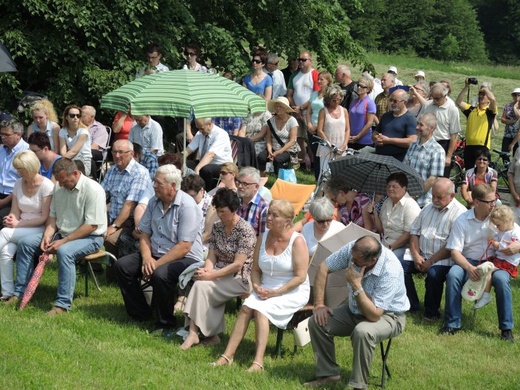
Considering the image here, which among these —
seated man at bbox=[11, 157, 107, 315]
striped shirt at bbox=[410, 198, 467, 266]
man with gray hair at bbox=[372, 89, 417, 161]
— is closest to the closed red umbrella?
seated man at bbox=[11, 157, 107, 315]

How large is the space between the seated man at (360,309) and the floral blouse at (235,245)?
99 centimetres

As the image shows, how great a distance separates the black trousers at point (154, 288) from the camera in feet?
28.3

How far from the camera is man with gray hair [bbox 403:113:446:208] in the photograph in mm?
11312

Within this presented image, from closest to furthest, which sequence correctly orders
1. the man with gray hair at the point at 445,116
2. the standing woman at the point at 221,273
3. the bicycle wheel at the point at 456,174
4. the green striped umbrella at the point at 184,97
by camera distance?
the standing woman at the point at 221,273, the green striped umbrella at the point at 184,97, the man with gray hair at the point at 445,116, the bicycle wheel at the point at 456,174

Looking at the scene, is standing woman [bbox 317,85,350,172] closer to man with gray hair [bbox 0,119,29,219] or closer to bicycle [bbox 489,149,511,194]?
bicycle [bbox 489,149,511,194]

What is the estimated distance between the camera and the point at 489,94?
1425 centimetres

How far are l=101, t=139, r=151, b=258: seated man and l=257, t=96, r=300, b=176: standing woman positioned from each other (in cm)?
388

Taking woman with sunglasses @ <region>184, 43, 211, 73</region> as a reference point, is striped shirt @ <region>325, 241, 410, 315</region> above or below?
below

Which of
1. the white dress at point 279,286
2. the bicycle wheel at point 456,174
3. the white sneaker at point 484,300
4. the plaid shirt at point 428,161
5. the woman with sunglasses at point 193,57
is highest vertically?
the woman with sunglasses at point 193,57

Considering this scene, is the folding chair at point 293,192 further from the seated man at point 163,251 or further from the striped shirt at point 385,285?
the striped shirt at point 385,285

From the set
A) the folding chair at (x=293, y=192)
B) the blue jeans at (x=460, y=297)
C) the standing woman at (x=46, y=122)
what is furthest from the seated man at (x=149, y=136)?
the blue jeans at (x=460, y=297)

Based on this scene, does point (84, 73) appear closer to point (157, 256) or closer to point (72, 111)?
point (72, 111)

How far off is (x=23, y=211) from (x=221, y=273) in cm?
257

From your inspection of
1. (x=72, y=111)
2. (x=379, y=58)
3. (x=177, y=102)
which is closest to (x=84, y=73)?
(x=72, y=111)
